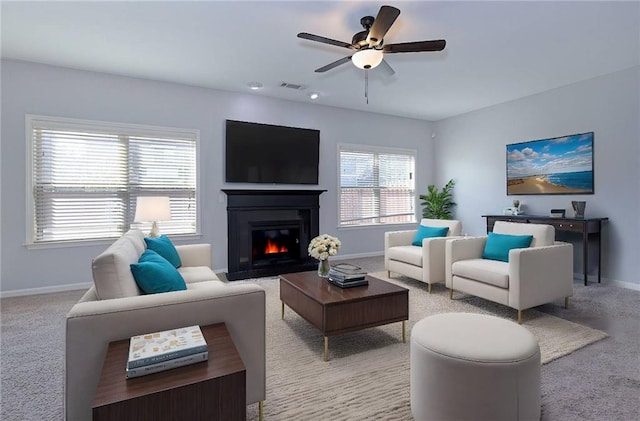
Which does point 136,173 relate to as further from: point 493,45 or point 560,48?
point 560,48

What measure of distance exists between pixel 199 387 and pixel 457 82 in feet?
15.5

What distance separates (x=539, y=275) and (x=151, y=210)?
3966mm

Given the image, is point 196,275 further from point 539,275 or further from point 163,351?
point 539,275

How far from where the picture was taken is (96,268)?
5.15ft

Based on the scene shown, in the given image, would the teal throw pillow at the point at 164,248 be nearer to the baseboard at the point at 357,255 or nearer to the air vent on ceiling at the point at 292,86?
the air vent on ceiling at the point at 292,86

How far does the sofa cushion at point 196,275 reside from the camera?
2721mm

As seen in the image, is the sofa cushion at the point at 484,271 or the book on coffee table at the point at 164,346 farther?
the sofa cushion at the point at 484,271

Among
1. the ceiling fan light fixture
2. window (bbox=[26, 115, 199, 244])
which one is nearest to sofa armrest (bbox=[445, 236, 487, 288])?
the ceiling fan light fixture

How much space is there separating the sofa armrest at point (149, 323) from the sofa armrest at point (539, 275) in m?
2.38

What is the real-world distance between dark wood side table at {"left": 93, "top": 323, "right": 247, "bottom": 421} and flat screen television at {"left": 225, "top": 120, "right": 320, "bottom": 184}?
3.88 metres

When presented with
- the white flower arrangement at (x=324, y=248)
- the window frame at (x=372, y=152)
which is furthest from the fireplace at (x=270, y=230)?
the white flower arrangement at (x=324, y=248)

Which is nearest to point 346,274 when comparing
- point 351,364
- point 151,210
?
point 351,364

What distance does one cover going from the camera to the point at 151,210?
360 centimetres

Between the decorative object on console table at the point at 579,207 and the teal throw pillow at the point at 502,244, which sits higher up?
the decorative object on console table at the point at 579,207
